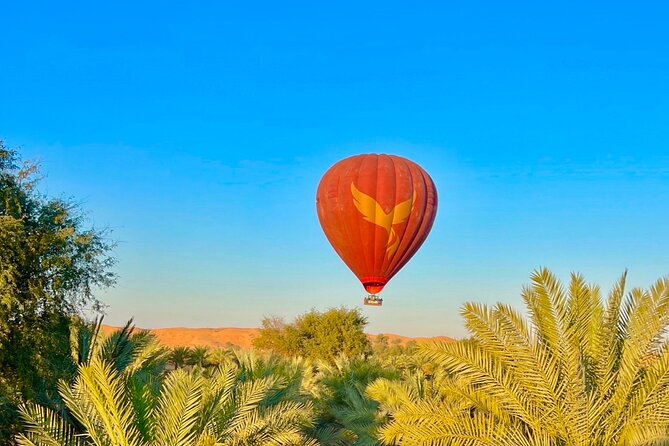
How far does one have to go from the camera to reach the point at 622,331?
33.1 feet

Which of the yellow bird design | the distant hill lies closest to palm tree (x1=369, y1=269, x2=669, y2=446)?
the yellow bird design

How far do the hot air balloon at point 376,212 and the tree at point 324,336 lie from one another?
2034cm

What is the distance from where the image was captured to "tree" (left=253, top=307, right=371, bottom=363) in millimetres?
46844

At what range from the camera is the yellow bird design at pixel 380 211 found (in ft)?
82.8

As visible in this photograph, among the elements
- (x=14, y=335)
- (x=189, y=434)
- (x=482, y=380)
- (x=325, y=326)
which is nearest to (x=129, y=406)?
(x=189, y=434)

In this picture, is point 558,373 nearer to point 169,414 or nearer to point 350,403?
point 169,414

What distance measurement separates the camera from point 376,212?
2528cm

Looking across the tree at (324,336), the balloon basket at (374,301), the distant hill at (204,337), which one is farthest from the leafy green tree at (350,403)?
the distant hill at (204,337)

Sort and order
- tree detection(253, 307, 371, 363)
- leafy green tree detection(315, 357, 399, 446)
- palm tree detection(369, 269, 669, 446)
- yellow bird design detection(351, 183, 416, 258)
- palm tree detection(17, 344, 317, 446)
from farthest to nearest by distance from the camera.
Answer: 1. tree detection(253, 307, 371, 363)
2. yellow bird design detection(351, 183, 416, 258)
3. leafy green tree detection(315, 357, 399, 446)
4. palm tree detection(369, 269, 669, 446)
5. palm tree detection(17, 344, 317, 446)

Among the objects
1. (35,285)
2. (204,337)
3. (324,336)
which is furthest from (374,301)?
(204,337)

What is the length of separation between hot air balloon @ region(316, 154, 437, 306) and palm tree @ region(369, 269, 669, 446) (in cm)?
1504

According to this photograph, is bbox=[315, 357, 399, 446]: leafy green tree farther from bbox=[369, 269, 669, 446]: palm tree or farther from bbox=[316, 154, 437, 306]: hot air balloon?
bbox=[369, 269, 669, 446]: palm tree

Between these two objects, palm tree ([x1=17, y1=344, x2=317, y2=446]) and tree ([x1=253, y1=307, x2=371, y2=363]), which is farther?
tree ([x1=253, y1=307, x2=371, y2=363])

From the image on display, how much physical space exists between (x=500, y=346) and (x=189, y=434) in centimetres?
448
